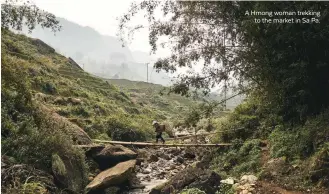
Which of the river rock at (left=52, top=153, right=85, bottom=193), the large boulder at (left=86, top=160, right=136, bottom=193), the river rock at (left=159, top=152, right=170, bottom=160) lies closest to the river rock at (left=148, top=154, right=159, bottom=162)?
the river rock at (left=159, top=152, right=170, bottom=160)

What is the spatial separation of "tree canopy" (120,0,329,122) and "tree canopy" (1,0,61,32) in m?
3.25

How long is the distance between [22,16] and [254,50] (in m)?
7.20

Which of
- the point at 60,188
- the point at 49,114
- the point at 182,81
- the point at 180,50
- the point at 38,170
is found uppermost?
the point at 180,50

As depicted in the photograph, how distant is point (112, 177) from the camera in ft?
36.1

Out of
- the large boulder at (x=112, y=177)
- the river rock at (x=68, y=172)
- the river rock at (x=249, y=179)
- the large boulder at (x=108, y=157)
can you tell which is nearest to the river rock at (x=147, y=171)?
the large boulder at (x=108, y=157)

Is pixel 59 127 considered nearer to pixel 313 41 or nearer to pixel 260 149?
pixel 260 149

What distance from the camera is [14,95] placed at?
11.1m

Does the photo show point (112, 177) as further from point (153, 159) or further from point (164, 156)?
point (164, 156)

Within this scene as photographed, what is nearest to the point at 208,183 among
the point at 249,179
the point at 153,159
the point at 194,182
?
the point at 194,182

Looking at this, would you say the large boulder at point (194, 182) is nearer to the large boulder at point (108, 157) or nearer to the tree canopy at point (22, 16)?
the large boulder at point (108, 157)

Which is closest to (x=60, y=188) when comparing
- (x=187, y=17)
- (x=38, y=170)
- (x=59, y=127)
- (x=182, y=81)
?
(x=38, y=170)

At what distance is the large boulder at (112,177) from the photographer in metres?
10.4

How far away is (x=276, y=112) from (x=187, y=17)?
455 cm

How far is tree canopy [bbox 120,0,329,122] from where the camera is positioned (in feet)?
31.4
